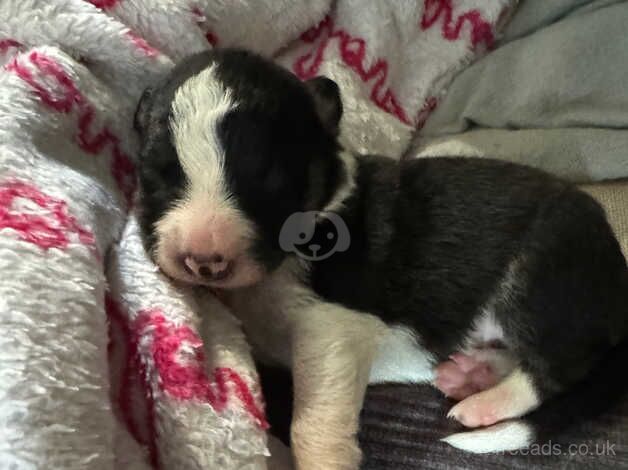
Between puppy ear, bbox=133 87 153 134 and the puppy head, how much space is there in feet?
0.08

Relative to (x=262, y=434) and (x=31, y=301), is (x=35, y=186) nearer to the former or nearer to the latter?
(x=31, y=301)

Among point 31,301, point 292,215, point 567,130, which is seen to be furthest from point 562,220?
point 31,301

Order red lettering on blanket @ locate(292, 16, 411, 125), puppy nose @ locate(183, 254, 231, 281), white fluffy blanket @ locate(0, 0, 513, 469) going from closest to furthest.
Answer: white fluffy blanket @ locate(0, 0, 513, 469)
puppy nose @ locate(183, 254, 231, 281)
red lettering on blanket @ locate(292, 16, 411, 125)

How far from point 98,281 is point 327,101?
2.19ft

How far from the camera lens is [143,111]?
166 centimetres

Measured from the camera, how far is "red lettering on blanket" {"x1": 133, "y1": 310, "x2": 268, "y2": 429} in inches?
54.4

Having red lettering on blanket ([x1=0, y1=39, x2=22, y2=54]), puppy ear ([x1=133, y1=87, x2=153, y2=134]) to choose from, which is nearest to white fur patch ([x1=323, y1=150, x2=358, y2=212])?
puppy ear ([x1=133, y1=87, x2=153, y2=134])

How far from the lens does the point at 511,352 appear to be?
1.76 meters

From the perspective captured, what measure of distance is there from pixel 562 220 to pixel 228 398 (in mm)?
786

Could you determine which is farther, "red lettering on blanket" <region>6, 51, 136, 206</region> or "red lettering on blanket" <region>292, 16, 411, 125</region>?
"red lettering on blanket" <region>292, 16, 411, 125</region>

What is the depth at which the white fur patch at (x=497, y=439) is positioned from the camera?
5.23ft

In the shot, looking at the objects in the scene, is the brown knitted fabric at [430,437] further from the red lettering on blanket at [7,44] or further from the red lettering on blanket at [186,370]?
the red lettering on blanket at [7,44]

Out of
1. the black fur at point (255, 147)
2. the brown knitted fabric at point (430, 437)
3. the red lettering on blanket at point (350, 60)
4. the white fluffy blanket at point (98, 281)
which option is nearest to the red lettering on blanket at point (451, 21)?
the red lettering on blanket at point (350, 60)

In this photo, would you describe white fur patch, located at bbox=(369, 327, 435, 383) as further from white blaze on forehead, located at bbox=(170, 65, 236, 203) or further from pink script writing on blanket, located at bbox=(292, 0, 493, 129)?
pink script writing on blanket, located at bbox=(292, 0, 493, 129)
